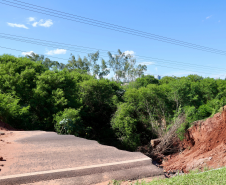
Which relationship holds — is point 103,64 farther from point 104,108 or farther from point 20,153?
point 20,153

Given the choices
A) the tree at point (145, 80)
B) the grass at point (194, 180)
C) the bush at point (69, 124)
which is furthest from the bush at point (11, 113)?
the tree at point (145, 80)

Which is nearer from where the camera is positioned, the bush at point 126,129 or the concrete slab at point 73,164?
the concrete slab at point 73,164

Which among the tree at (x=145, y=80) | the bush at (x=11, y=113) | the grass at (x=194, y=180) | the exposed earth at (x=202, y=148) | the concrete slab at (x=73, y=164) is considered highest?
the tree at (x=145, y=80)

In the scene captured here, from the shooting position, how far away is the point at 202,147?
12.7m

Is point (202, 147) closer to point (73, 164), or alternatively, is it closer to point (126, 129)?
point (126, 129)

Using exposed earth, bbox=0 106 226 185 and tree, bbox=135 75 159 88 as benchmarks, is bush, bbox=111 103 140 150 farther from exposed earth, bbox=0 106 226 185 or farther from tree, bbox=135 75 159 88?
tree, bbox=135 75 159 88

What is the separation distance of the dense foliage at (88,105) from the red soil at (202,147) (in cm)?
102

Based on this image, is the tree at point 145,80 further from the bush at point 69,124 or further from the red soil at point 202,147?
the bush at point 69,124

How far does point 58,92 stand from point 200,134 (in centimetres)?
1161

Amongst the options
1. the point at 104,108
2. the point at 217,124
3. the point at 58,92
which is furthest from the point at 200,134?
the point at 58,92

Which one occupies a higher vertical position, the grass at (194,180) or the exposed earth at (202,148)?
the grass at (194,180)

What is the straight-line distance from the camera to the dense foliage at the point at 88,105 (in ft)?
41.3

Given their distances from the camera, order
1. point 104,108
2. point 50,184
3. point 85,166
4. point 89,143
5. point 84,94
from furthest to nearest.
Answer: point 104,108 → point 84,94 → point 89,143 → point 85,166 → point 50,184

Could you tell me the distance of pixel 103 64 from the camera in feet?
135
